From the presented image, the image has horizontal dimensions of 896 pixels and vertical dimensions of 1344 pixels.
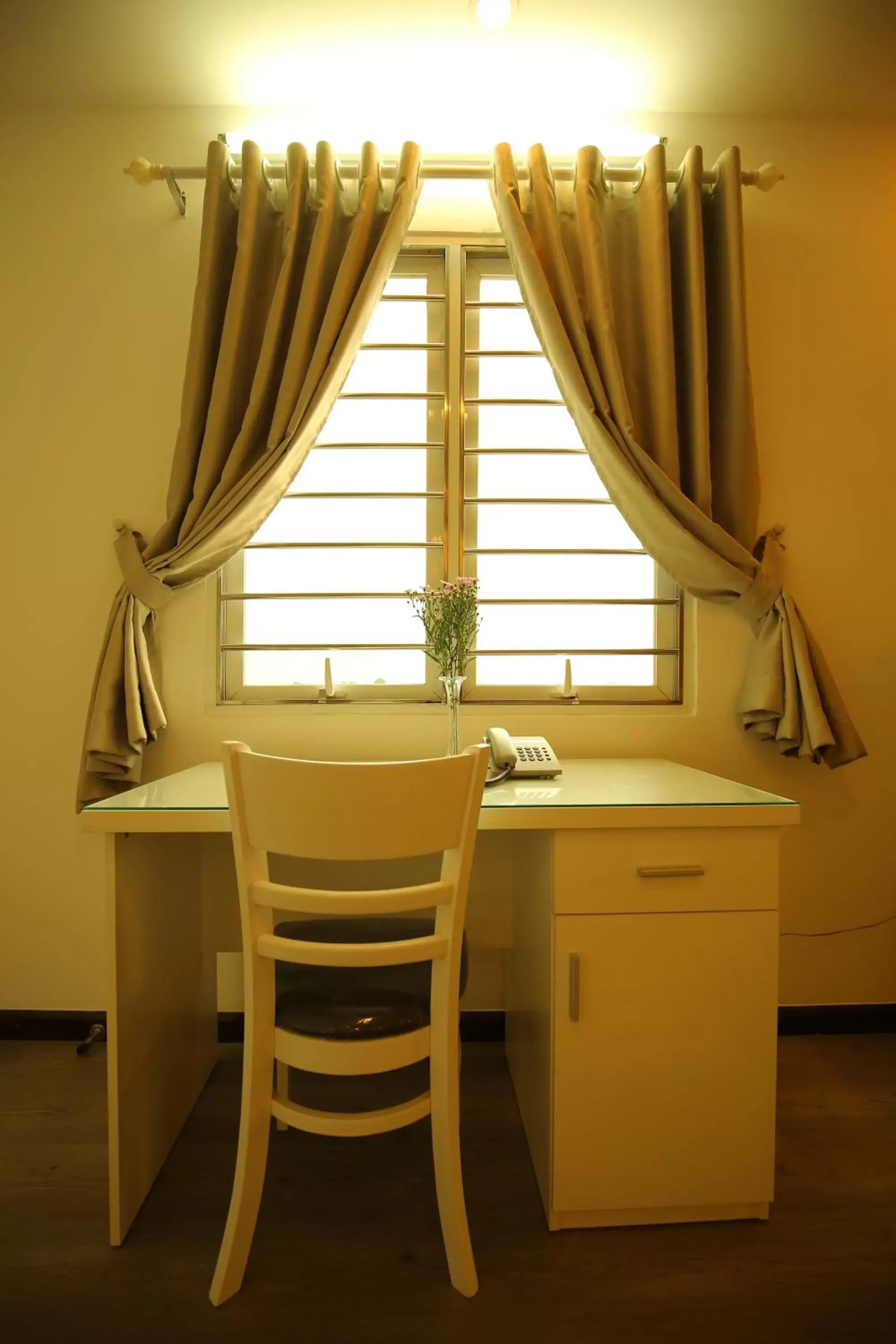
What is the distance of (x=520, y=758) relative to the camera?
161 centimetres

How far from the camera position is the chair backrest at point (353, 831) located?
3.34ft

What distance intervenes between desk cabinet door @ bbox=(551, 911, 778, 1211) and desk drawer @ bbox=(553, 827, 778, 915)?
28 millimetres

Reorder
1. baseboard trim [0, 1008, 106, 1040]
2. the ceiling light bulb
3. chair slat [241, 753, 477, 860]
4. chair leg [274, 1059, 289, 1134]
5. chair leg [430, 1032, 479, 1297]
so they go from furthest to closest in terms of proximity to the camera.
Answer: baseboard trim [0, 1008, 106, 1040] < the ceiling light bulb < chair leg [274, 1059, 289, 1134] < chair leg [430, 1032, 479, 1297] < chair slat [241, 753, 477, 860]

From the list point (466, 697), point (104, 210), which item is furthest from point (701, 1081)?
point (104, 210)

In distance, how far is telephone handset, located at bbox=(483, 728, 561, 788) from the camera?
1.54 meters

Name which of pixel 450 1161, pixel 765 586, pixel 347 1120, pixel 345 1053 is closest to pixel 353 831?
pixel 345 1053

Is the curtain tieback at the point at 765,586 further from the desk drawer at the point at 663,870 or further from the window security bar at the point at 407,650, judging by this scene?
the desk drawer at the point at 663,870

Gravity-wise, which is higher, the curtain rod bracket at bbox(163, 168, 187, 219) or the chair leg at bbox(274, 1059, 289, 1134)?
the curtain rod bracket at bbox(163, 168, 187, 219)

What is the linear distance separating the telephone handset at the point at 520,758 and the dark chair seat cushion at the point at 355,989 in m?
0.36

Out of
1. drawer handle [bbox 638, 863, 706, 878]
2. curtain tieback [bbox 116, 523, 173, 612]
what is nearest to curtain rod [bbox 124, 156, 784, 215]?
curtain tieback [bbox 116, 523, 173, 612]

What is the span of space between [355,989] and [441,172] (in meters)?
1.96

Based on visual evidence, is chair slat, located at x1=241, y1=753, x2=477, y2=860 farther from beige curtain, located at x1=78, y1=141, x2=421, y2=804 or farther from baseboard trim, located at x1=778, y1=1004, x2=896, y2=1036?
baseboard trim, located at x1=778, y1=1004, x2=896, y2=1036

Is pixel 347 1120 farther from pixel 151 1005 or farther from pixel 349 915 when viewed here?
pixel 151 1005

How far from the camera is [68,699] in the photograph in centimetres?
199
